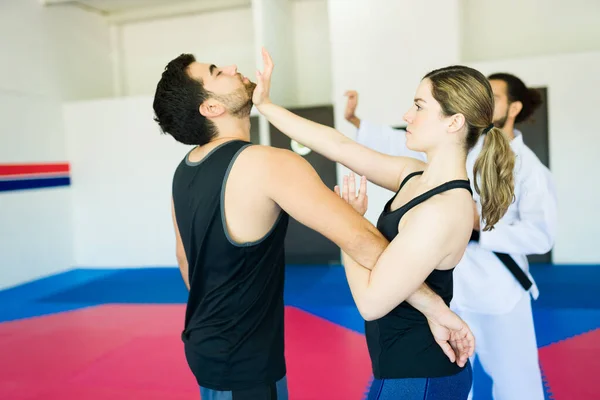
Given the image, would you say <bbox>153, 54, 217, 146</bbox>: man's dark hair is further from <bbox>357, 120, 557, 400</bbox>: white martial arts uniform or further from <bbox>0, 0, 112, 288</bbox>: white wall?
<bbox>0, 0, 112, 288</bbox>: white wall

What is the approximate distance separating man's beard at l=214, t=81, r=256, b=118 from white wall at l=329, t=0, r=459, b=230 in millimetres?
4461

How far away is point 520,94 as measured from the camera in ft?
8.84

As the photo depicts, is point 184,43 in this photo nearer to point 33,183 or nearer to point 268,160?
point 33,183

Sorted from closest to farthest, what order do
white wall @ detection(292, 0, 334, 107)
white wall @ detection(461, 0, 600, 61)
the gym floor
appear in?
the gym floor, white wall @ detection(461, 0, 600, 61), white wall @ detection(292, 0, 334, 107)

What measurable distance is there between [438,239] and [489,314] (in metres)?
1.11

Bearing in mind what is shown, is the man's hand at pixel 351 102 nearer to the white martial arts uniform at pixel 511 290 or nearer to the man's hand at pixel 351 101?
the man's hand at pixel 351 101

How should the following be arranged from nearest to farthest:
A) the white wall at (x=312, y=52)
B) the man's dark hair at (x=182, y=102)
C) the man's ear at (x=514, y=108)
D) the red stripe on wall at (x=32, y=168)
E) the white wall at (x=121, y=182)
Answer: the man's dark hair at (x=182, y=102)
the man's ear at (x=514, y=108)
the red stripe on wall at (x=32, y=168)
the white wall at (x=121, y=182)
the white wall at (x=312, y=52)

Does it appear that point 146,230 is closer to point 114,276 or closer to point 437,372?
point 114,276

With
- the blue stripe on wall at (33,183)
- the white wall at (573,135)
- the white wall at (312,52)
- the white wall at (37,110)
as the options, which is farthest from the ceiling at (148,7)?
the white wall at (573,135)

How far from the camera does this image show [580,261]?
6090 mm

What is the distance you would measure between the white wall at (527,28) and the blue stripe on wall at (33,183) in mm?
5611

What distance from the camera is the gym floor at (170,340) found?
319 cm

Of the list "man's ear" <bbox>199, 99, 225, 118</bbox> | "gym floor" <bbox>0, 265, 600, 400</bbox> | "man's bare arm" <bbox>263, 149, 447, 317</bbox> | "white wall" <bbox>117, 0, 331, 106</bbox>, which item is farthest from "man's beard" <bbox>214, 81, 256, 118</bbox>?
"white wall" <bbox>117, 0, 331, 106</bbox>

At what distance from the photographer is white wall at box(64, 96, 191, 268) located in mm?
7164
